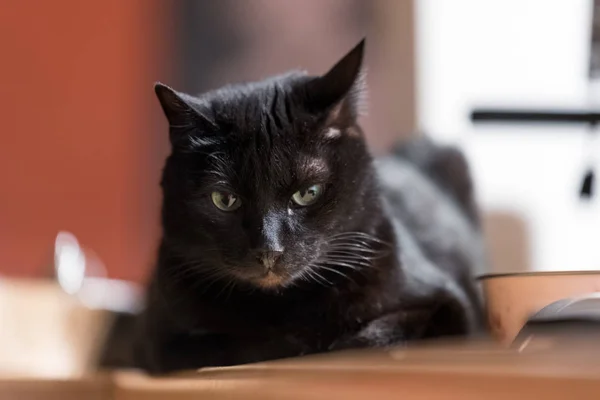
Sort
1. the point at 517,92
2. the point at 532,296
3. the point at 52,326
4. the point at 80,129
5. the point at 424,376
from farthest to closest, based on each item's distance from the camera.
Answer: the point at 80,129 → the point at 517,92 → the point at 52,326 → the point at 532,296 → the point at 424,376

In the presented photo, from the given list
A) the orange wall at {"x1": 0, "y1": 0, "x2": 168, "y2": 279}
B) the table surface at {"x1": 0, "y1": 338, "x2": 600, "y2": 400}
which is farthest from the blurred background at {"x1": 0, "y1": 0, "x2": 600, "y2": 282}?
the table surface at {"x1": 0, "y1": 338, "x2": 600, "y2": 400}

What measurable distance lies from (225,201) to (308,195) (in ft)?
0.31

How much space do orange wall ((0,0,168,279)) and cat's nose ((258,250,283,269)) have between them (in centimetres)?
124

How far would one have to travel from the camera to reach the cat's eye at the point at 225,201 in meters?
0.83

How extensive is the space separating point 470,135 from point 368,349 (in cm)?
99

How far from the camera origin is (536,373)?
49cm

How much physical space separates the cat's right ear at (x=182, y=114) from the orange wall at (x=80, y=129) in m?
1.16

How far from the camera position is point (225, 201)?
2.74 ft

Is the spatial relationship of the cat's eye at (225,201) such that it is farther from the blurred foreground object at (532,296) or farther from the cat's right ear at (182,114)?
the blurred foreground object at (532,296)

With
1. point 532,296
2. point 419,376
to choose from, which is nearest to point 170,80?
point 532,296

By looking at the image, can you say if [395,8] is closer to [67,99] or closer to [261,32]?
[261,32]

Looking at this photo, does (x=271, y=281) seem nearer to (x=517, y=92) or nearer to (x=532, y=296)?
(x=532, y=296)

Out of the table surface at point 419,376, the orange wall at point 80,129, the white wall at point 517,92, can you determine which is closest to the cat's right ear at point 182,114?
the table surface at point 419,376

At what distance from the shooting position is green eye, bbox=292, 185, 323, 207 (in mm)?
827
